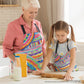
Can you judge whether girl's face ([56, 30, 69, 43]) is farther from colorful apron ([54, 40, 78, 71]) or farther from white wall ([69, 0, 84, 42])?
white wall ([69, 0, 84, 42])

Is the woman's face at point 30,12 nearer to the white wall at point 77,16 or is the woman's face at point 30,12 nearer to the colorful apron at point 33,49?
the colorful apron at point 33,49

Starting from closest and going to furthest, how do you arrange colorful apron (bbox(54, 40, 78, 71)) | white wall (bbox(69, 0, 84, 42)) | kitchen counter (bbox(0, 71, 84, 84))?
kitchen counter (bbox(0, 71, 84, 84))
colorful apron (bbox(54, 40, 78, 71))
white wall (bbox(69, 0, 84, 42))

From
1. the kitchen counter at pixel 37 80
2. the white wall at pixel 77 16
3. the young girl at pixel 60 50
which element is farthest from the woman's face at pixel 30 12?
the white wall at pixel 77 16

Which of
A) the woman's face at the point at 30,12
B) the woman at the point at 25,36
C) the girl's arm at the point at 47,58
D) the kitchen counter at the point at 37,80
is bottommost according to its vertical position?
the kitchen counter at the point at 37,80

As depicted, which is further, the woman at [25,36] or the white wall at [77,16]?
the white wall at [77,16]

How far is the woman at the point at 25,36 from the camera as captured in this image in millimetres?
1953

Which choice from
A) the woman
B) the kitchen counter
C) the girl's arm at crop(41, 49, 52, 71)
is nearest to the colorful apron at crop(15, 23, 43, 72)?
the woman

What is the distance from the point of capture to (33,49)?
6.70ft

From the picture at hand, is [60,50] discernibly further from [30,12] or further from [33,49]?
[30,12]

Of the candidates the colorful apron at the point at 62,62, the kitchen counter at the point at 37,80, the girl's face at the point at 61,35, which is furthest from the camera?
the colorful apron at the point at 62,62

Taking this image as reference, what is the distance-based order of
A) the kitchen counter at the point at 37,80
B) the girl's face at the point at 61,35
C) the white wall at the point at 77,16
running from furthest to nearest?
the white wall at the point at 77,16, the girl's face at the point at 61,35, the kitchen counter at the point at 37,80

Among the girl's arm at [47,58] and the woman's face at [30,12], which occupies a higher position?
the woman's face at [30,12]

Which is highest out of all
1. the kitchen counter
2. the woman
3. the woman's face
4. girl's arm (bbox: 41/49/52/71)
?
the woman's face

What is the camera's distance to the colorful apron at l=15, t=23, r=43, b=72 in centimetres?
200
